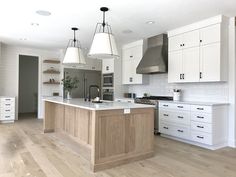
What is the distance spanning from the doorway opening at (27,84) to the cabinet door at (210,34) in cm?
731

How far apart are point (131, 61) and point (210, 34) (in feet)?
9.21

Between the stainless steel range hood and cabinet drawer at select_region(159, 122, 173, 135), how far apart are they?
4.49ft

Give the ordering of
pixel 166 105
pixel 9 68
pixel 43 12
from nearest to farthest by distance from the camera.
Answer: pixel 43 12 → pixel 166 105 → pixel 9 68

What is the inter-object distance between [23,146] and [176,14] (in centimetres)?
403

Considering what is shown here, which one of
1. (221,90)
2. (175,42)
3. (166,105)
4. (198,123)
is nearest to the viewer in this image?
(198,123)

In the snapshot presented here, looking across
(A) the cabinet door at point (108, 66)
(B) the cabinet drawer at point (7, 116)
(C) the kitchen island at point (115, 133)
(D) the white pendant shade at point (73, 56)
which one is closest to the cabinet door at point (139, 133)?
(C) the kitchen island at point (115, 133)

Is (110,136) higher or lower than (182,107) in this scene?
lower

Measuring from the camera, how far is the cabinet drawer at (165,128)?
4676 mm

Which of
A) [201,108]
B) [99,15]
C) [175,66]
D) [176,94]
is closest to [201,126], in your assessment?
[201,108]

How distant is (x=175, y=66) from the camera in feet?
16.2

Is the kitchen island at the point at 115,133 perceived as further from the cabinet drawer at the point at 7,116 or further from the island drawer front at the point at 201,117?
the cabinet drawer at the point at 7,116

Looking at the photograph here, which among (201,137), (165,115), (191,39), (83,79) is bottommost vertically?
(201,137)

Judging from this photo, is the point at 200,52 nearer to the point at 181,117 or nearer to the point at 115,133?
the point at 181,117

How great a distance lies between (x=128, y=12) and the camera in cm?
390
